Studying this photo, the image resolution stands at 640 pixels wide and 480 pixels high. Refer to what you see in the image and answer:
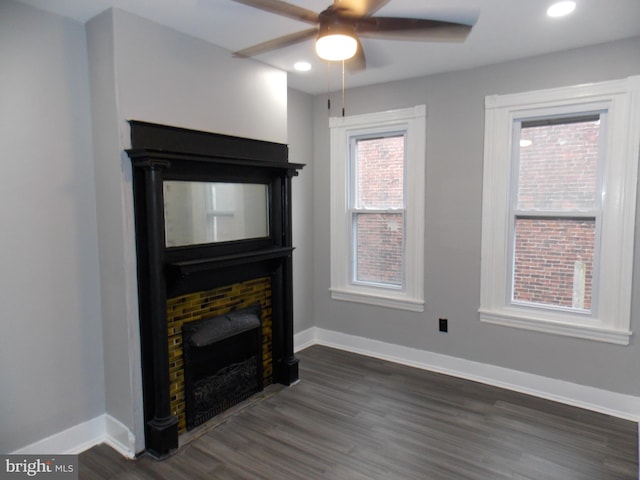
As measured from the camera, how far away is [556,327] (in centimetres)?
305

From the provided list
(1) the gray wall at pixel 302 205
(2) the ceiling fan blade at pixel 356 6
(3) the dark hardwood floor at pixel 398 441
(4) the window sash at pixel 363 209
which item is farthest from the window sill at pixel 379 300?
(2) the ceiling fan blade at pixel 356 6

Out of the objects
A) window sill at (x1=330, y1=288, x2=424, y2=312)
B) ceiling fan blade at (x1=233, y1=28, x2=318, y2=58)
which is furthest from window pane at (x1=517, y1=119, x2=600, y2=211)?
ceiling fan blade at (x1=233, y1=28, x2=318, y2=58)

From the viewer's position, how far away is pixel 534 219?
10.4 ft

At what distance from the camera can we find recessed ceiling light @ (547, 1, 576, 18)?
221 centimetres

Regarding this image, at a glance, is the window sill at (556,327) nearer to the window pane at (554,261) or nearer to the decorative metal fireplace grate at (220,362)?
the window pane at (554,261)

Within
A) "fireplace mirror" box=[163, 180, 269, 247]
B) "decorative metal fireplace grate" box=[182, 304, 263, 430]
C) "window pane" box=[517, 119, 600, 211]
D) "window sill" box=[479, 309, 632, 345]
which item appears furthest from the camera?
"window pane" box=[517, 119, 600, 211]

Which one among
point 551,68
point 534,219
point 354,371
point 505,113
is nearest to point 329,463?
point 354,371

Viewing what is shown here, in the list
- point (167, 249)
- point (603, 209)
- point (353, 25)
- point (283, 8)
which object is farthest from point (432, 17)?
point (167, 249)

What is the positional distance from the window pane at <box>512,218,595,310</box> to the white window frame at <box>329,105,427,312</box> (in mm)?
812

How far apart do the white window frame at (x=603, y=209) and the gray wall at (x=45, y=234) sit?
2.89 metres

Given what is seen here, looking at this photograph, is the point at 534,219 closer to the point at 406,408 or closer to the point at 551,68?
the point at 551,68

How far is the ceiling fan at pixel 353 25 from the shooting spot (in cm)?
169

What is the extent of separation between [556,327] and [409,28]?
2437mm

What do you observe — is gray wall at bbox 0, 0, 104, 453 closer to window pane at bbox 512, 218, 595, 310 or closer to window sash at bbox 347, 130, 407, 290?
window sash at bbox 347, 130, 407, 290
